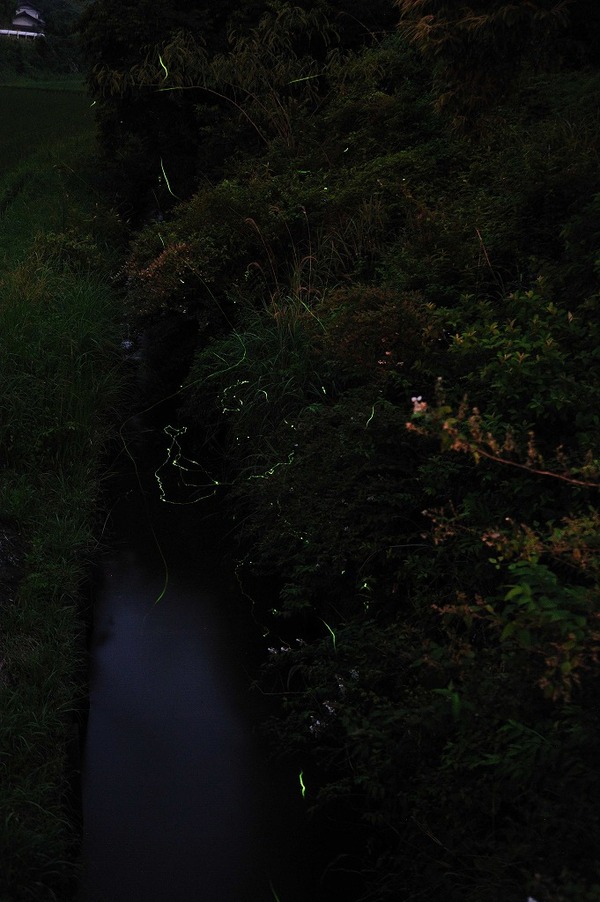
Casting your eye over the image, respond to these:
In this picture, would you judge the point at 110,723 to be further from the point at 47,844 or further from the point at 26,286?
the point at 26,286

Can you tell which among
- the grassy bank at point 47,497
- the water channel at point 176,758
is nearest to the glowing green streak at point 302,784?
the water channel at point 176,758

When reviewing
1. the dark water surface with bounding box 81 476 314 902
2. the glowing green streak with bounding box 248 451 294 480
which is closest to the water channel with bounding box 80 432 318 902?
the dark water surface with bounding box 81 476 314 902

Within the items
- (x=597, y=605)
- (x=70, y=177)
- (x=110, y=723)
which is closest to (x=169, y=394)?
(x=110, y=723)

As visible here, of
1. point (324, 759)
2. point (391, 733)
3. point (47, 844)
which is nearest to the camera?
point (47, 844)

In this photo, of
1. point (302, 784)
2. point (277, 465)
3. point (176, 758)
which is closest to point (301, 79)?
point (277, 465)

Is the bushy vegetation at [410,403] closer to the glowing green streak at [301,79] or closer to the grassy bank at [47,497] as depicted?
the glowing green streak at [301,79]

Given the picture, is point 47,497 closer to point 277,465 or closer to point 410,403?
point 277,465
